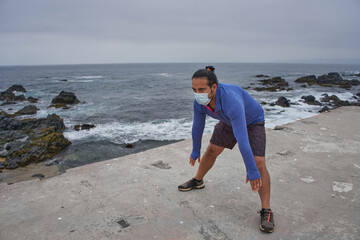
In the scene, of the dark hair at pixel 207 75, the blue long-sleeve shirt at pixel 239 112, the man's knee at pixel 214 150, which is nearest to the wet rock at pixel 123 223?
the man's knee at pixel 214 150

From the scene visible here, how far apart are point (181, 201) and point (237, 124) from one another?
1272 mm

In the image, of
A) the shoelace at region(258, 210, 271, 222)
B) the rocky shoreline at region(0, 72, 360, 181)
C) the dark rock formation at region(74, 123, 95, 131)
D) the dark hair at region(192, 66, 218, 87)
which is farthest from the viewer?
the dark rock formation at region(74, 123, 95, 131)

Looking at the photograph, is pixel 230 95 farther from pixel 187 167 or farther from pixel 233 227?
pixel 187 167

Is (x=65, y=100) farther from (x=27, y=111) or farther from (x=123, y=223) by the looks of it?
(x=123, y=223)

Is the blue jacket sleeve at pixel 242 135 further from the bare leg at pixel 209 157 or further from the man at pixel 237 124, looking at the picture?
the bare leg at pixel 209 157

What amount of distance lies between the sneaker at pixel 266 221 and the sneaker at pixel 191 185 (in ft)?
2.98

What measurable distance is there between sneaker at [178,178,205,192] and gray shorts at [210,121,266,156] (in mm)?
621

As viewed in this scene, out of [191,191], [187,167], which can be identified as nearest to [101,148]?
[187,167]

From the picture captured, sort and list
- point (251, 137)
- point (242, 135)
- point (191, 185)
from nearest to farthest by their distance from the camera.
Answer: point (242, 135) → point (251, 137) → point (191, 185)

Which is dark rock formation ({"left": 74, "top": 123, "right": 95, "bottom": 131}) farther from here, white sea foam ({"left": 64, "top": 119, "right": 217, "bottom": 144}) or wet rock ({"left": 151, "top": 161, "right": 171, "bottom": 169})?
wet rock ({"left": 151, "top": 161, "right": 171, "bottom": 169})

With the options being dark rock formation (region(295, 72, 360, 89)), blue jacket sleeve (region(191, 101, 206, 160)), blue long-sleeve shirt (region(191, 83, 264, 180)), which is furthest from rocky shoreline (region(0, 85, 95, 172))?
dark rock formation (region(295, 72, 360, 89))

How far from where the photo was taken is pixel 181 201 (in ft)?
10.0

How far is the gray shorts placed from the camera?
2.65 meters

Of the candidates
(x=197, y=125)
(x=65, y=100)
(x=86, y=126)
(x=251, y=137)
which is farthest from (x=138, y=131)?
(x=65, y=100)
